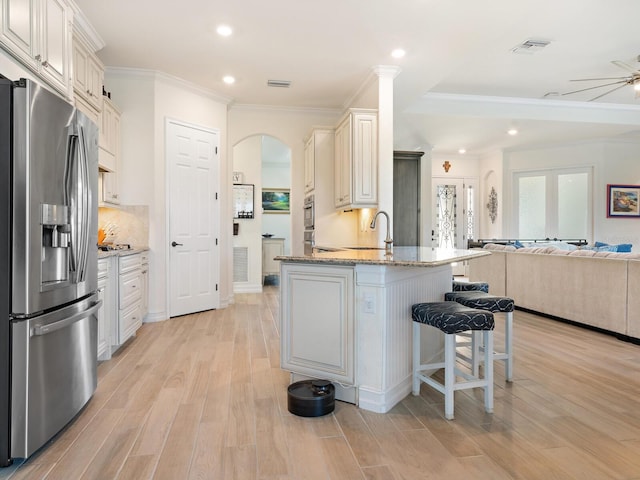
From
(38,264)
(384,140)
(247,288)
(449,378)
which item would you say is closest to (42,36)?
(38,264)

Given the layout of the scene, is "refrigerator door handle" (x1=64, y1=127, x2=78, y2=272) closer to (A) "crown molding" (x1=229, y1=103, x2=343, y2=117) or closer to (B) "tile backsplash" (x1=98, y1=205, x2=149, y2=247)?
(B) "tile backsplash" (x1=98, y1=205, x2=149, y2=247)

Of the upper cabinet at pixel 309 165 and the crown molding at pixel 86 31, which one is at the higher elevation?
the crown molding at pixel 86 31

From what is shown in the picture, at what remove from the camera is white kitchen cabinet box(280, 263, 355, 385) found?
268 cm

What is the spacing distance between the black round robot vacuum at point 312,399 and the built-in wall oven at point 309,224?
11.5 feet

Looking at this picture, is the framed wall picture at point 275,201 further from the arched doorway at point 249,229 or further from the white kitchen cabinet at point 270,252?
the arched doorway at point 249,229

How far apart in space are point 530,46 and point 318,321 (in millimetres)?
3929

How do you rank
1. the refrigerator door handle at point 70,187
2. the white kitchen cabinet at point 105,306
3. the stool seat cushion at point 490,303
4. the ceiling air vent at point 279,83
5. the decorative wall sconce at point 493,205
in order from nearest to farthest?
the refrigerator door handle at point 70,187, the stool seat cushion at point 490,303, the white kitchen cabinet at point 105,306, the ceiling air vent at point 279,83, the decorative wall sconce at point 493,205

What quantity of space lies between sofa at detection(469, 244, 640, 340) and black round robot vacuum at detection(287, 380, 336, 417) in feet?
10.8

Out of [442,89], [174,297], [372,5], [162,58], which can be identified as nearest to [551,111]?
[442,89]

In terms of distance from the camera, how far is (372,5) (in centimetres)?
Answer: 368

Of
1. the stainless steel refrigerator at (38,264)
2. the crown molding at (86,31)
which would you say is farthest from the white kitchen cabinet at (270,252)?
the stainless steel refrigerator at (38,264)

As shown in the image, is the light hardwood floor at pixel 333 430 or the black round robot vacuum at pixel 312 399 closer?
the light hardwood floor at pixel 333 430

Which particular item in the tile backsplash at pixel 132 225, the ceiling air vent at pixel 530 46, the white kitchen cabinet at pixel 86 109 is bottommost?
the tile backsplash at pixel 132 225

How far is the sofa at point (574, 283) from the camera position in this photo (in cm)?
423
